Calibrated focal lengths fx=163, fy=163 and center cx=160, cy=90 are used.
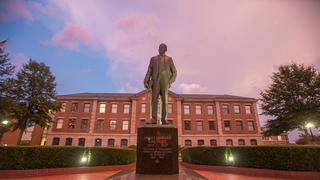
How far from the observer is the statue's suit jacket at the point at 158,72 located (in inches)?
256

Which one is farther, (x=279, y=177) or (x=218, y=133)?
(x=218, y=133)

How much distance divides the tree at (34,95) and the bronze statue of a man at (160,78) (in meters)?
19.1

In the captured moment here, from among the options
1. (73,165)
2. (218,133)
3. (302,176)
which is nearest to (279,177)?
(302,176)

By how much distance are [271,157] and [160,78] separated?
328 inches

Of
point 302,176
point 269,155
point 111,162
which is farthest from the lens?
point 111,162

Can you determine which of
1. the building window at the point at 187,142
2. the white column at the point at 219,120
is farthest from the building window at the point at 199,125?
the white column at the point at 219,120

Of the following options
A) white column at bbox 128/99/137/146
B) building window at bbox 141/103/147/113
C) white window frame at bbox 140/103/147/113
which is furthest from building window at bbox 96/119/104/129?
building window at bbox 141/103/147/113

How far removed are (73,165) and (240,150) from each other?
11109 millimetres

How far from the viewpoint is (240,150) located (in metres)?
11.0

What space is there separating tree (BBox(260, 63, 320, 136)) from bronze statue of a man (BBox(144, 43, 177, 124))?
56.6ft

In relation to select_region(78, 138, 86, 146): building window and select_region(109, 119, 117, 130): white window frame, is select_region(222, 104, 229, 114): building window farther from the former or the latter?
select_region(78, 138, 86, 146): building window

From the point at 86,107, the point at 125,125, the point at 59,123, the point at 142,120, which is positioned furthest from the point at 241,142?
the point at 59,123

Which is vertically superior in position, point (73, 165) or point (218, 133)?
point (218, 133)

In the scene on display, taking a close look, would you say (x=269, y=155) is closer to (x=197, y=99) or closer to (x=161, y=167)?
(x=161, y=167)
